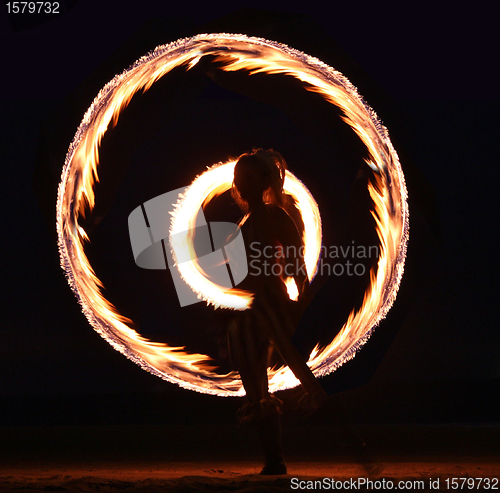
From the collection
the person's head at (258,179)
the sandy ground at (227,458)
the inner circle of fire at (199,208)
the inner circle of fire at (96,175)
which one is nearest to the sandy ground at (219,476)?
the sandy ground at (227,458)

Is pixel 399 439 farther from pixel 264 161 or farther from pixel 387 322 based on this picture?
pixel 264 161

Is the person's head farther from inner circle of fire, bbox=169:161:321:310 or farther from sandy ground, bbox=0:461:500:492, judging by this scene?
sandy ground, bbox=0:461:500:492

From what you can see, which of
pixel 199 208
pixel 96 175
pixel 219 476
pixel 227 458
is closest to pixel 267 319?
pixel 219 476

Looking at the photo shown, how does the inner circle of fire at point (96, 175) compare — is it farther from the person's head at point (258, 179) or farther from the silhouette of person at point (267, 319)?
the person's head at point (258, 179)

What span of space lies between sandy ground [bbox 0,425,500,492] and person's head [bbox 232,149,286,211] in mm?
1506

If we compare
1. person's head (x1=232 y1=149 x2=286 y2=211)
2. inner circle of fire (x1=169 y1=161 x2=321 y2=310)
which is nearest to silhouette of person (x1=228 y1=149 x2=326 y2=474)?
person's head (x1=232 y1=149 x2=286 y2=211)

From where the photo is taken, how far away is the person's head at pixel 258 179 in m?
3.37

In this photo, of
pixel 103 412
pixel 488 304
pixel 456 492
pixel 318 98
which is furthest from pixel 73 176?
pixel 488 304

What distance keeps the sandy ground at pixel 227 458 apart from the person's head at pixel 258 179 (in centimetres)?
151

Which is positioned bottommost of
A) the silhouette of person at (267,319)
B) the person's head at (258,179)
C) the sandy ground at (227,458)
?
the sandy ground at (227,458)

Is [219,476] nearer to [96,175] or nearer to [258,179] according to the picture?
[258,179]

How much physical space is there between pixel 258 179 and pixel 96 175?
142 cm

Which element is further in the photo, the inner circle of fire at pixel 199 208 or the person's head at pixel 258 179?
the inner circle of fire at pixel 199 208

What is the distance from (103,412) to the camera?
17.1 feet
